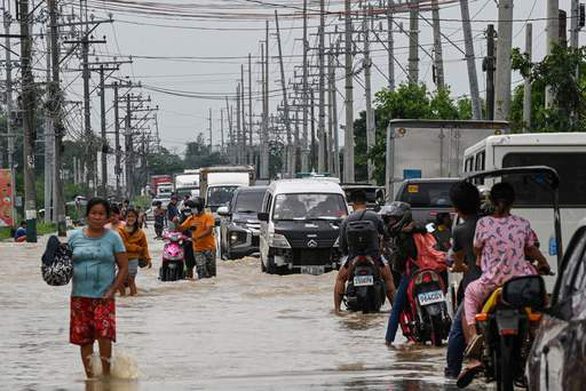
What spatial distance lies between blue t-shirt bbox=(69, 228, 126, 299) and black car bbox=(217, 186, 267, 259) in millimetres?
22688

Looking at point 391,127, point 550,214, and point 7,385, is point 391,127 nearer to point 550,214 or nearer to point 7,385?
point 550,214

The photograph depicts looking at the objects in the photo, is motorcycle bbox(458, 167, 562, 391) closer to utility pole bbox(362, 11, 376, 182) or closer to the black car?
the black car

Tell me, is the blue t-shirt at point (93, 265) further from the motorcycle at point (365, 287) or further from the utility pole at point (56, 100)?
the utility pole at point (56, 100)

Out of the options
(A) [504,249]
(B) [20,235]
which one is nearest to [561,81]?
(A) [504,249]

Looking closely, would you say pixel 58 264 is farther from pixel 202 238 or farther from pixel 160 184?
pixel 160 184

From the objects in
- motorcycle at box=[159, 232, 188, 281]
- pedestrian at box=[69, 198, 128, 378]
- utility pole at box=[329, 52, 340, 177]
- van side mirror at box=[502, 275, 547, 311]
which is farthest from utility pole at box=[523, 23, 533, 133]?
utility pole at box=[329, 52, 340, 177]

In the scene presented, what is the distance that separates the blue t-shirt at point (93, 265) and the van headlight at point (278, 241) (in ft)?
55.4

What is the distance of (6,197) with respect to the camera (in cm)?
6216

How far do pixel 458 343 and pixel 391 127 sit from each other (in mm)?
25083

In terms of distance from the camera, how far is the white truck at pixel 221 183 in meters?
48.3

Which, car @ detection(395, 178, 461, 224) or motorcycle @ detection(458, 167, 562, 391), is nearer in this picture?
motorcycle @ detection(458, 167, 562, 391)

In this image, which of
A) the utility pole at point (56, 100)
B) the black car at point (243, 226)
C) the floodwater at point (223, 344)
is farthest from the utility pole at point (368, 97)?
the floodwater at point (223, 344)

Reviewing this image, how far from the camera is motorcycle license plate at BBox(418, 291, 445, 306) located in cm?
1619

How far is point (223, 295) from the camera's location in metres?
27.5
